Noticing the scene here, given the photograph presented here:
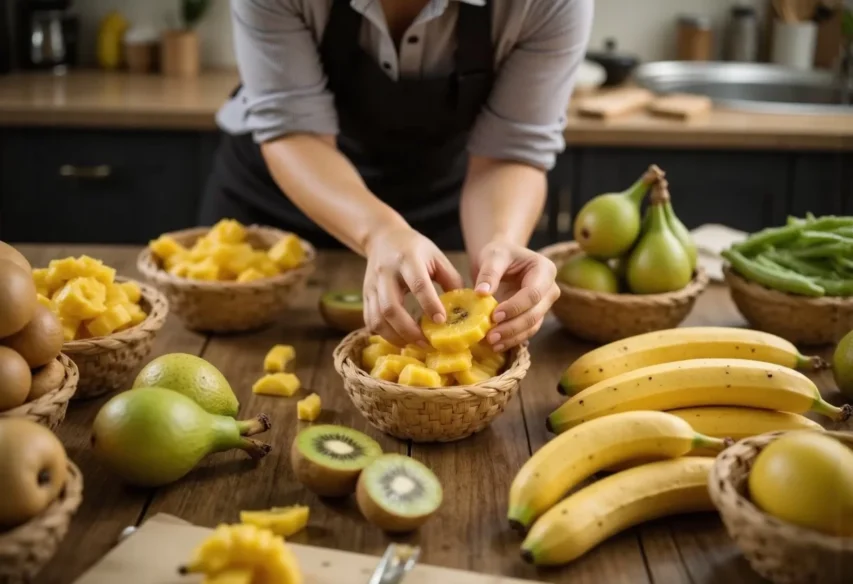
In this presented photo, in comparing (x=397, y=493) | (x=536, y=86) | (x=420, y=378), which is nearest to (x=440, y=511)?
(x=397, y=493)

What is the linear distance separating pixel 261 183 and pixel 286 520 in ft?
4.18

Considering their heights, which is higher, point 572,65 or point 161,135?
point 572,65

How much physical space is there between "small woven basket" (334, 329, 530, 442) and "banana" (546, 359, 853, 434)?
0.28 ft

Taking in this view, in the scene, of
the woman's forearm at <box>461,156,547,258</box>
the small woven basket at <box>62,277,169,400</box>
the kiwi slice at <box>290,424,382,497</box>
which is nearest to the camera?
the kiwi slice at <box>290,424,382,497</box>

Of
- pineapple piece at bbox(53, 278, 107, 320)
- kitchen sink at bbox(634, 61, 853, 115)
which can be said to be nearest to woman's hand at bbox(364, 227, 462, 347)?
pineapple piece at bbox(53, 278, 107, 320)

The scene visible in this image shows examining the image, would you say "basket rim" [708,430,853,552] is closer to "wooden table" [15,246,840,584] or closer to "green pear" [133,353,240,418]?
"wooden table" [15,246,840,584]

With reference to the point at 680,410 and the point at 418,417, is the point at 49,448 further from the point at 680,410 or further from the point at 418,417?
the point at 680,410

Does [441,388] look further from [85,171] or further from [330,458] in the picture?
[85,171]

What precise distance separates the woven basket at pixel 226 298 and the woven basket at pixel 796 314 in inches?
29.9

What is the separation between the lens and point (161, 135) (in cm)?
306

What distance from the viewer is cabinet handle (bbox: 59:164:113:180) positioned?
10.2 feet

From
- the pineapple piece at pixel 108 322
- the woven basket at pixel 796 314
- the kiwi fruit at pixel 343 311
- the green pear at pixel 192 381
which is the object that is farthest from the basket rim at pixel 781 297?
the pineapple piece at pixel 108 322

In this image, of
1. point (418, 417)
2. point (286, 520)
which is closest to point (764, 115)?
point (418, 417)

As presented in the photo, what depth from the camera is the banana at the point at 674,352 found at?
1486 millimetres
